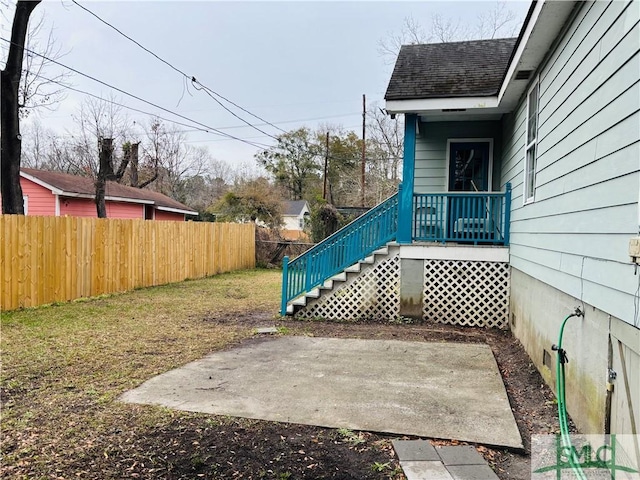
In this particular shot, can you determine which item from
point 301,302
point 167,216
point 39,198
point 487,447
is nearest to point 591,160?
point 487,447

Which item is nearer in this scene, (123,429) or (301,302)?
(123,429)

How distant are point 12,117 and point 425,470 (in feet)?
40.2

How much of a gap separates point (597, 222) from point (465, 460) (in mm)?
1836

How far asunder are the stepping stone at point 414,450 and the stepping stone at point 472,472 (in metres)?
0.16

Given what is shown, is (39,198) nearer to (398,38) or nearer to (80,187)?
(80,187)

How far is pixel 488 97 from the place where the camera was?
6.82 m

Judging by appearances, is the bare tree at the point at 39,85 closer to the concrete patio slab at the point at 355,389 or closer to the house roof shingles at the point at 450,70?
the house roof shingles at the point at 450,70

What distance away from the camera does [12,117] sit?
33.9ft

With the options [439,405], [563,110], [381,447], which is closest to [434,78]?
[563,110]

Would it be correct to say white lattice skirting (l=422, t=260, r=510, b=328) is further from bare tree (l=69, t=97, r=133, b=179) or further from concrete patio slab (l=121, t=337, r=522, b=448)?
bare tree (l=69, t=97, r=133, b=179)

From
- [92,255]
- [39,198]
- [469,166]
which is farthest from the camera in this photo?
[39,198]

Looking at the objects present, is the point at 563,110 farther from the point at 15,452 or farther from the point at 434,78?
the point at 15,452

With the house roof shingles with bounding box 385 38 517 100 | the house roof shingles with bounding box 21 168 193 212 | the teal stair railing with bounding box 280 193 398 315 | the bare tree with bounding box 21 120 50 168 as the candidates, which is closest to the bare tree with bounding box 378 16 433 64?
the house roof shingles with bounding box 385 38 517 100

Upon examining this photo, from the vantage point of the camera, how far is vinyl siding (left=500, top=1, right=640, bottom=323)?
243 cm
